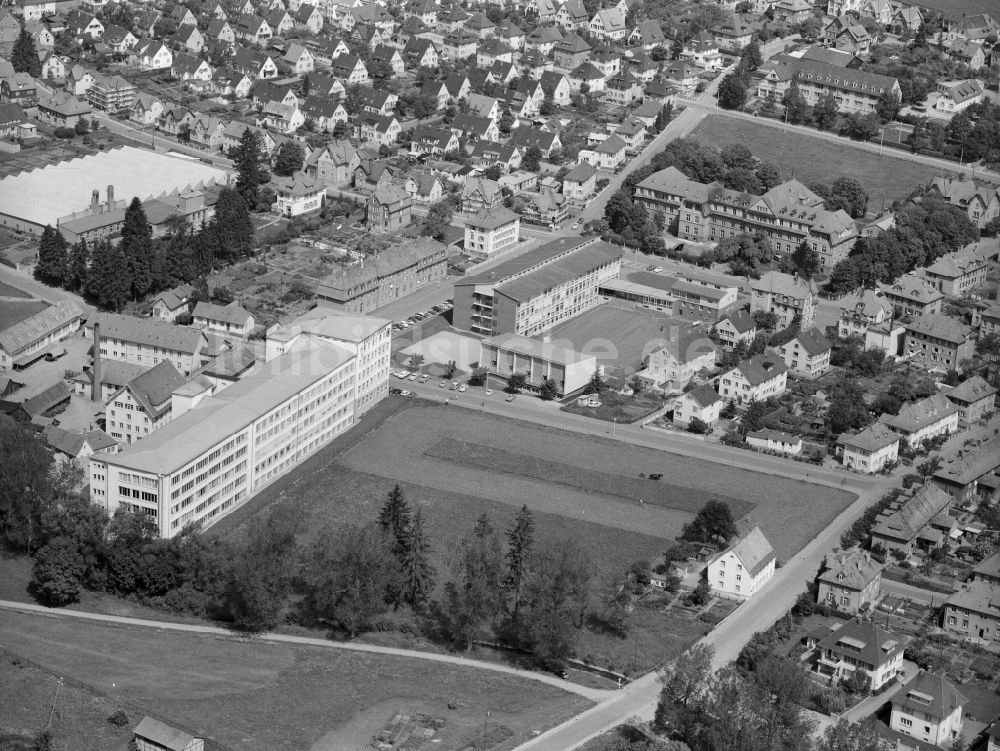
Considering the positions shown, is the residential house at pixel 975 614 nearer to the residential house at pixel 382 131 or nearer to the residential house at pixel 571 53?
the residential house at pixel 382 131

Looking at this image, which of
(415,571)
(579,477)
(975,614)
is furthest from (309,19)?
(975,614)

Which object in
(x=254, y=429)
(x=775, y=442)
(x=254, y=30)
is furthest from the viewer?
(x=254, y=30)

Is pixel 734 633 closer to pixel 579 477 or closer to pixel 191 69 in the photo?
pixel 579 477

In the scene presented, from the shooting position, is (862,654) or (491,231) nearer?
(862,654)

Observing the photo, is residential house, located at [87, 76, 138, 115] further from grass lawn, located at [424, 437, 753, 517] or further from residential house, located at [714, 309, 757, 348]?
grass lawn, located at [424, 437, 753, 517]

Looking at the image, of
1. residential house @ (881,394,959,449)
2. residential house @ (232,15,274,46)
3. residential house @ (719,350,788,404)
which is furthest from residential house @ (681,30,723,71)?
residential house @ (881,394,959,449)

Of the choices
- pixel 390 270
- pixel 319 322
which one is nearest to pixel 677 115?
pixel 390 270

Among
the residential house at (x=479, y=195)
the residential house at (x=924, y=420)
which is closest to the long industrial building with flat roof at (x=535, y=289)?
the residential house at (x=479, y=195)
